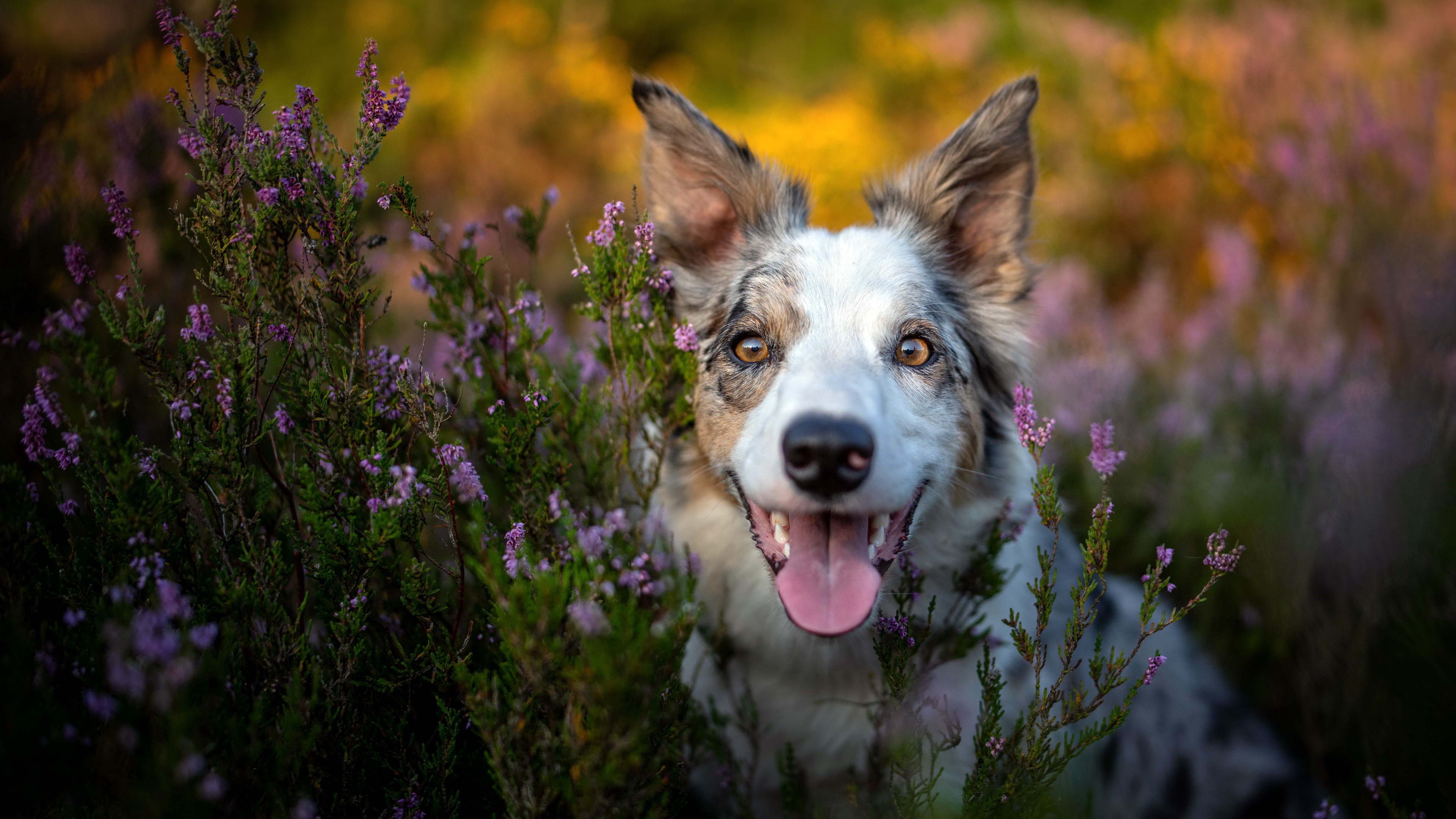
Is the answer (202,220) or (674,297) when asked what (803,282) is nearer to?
(674,297)

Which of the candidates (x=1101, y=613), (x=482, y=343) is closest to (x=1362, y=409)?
(x=1101, y=613)

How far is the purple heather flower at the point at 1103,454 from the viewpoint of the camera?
1.94 metres

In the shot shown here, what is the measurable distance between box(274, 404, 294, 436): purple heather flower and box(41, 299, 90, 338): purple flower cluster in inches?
18.3

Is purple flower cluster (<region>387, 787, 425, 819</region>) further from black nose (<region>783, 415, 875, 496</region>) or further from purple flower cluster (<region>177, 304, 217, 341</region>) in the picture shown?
black nose (<region>783, 415, 875, 496</region>)

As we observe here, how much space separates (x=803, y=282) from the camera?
109 inches

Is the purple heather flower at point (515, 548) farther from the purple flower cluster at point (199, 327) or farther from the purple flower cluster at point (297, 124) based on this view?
the purple flower cluster at point (297, 124)

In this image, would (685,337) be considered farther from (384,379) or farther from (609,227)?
(384,379)

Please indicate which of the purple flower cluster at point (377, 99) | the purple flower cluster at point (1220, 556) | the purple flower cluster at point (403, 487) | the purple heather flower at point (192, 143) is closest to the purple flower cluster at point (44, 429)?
the purple heather flower at point (192, 143)

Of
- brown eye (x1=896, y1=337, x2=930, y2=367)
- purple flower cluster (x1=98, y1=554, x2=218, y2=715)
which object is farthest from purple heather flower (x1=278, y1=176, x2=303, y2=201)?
brown eye (x1=896, y1=337, x2=930, y2=367)

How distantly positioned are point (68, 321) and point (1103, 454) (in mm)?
2578

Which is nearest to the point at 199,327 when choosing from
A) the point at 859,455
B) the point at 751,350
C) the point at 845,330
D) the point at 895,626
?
the point at 751,350

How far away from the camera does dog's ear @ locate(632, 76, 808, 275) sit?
2824 millimetres

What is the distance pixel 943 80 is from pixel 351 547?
10222 mm

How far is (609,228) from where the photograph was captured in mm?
2346
